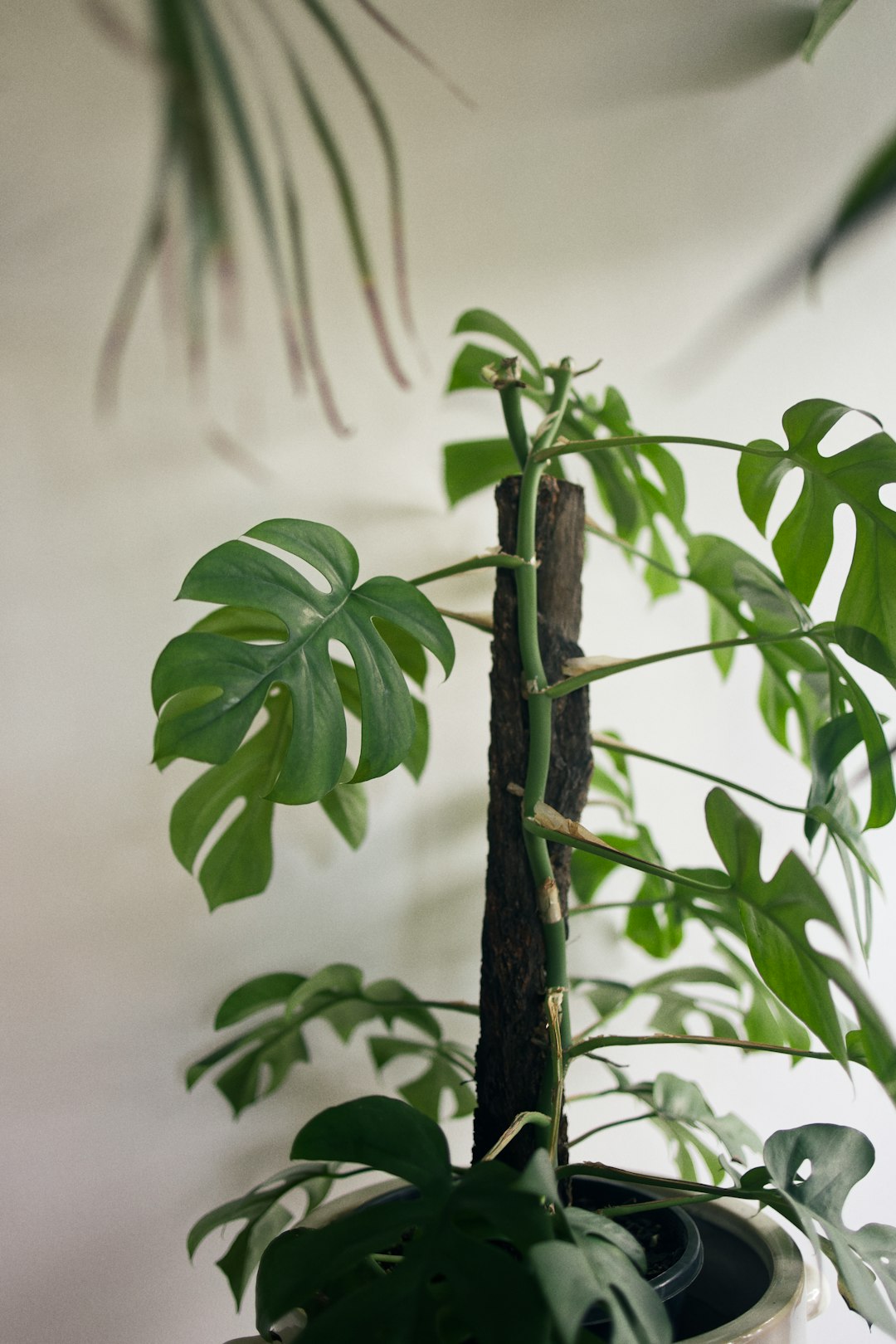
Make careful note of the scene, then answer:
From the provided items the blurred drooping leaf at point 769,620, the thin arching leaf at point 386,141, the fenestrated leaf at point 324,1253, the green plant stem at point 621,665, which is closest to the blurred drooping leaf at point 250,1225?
the fenestrated leaf at point 324,1253

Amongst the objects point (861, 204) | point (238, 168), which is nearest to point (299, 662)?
point (238, 168)

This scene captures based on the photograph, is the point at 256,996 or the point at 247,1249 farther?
the point at 256,996

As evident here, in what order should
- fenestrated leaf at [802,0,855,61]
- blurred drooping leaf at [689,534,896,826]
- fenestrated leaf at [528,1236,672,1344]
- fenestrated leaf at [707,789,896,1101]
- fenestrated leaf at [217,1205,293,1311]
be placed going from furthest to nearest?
fenestrated leaf at [802,0,855,61], fenestrated leaf at [217,1205,293,1311], blurred drooping leaf at [689,534,896,826], fenestrated leaf at [707,789,896,1101], fenestrated leaf at [528,1236,672,1344]

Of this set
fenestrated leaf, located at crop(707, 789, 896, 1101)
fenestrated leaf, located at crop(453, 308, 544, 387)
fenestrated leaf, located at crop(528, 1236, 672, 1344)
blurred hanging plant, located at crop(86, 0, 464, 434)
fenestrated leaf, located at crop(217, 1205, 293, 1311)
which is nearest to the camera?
fenestrated leaf, located at crop(528, 1236, 672, 1344)

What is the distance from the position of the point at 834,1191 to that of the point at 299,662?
53 centimetres

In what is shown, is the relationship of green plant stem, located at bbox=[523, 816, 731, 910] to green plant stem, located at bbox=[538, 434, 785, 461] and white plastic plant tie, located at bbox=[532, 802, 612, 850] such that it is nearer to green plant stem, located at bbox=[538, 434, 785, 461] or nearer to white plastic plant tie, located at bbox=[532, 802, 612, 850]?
white plastic plant tie, located at bbox=[532, 802, 612, 850]

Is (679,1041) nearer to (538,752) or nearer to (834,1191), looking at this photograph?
(834,1191)

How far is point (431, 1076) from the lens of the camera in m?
1.10

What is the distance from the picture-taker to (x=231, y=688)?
23.3 inches

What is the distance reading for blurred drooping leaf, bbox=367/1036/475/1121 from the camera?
3.52ft

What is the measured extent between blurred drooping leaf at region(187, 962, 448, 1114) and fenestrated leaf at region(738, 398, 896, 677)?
1.78 ft

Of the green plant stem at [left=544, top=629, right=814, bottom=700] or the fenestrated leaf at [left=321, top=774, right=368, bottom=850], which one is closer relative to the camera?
the green plant stem at [left=544, top=629, right=814, bottom=700]

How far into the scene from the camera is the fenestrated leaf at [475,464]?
3.65ft

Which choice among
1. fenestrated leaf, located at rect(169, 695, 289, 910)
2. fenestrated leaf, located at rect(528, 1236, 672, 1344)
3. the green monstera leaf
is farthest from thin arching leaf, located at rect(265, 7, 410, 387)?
fenestrated leaf, located at rect(528, 1236, 672, 1344)
